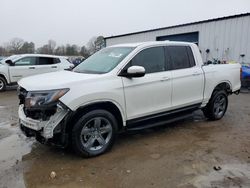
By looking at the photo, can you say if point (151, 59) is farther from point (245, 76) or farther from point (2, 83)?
point (2, 83)

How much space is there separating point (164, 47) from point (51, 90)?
100 inches

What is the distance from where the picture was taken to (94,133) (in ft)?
13.6

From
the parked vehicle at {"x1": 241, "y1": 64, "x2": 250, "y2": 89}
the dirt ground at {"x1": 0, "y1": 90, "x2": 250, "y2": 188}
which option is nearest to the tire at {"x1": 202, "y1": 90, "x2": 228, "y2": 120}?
Result: the dirt ground at {"x1": 0, "y1": 90, "x2": 250, "y2": 188}

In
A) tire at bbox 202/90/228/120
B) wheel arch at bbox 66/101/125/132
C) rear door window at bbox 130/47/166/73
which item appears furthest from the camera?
tire at bbox 202/90/228/120

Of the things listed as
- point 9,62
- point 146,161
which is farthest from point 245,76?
point 9,62

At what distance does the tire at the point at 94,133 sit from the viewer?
12.8 ft

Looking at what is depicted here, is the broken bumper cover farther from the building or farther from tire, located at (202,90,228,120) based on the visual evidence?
the building

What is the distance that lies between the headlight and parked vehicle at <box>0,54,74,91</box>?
8.03 metres

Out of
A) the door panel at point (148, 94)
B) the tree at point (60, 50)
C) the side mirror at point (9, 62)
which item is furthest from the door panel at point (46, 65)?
the tree at point (60, 50)

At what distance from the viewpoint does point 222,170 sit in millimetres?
3678

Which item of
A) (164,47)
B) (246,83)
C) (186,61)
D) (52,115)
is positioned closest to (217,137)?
(186,61)

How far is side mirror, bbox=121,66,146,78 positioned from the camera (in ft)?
13.7

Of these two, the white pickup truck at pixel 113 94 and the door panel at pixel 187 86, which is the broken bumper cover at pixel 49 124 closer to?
the white pickup truck at pixel 113 94

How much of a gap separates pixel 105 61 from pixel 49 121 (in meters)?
1.66
